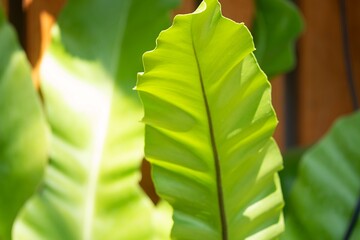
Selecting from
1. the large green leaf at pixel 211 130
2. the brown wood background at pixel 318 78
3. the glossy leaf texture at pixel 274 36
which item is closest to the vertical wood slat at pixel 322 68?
the brown wood background at pixel 318 78

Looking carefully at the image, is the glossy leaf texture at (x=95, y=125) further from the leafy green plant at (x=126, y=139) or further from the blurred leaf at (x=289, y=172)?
the blurred leaf at (x=289, y=172)

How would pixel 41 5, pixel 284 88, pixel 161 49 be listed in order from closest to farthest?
pixel 161 49
pixel 41 5
pixel 284 88

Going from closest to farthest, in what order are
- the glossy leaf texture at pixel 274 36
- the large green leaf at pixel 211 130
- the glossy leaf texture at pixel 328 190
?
the large green leaf at pixel 211 130 → the glossy leaf texture at pixel 328 190 → the glossy leaf texture at pixel 274 36

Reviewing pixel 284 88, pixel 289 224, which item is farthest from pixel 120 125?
pixel 284 88

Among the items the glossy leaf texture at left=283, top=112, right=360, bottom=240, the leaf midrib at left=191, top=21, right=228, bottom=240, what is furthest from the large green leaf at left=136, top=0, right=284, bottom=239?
the glossy leaf texture at left=283, top=112, right=360, bottom=240

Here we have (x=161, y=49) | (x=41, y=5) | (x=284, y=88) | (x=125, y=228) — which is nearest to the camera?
(x=161, y=49)

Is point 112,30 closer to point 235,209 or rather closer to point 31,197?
point 31,197

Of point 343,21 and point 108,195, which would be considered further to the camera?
point 343,21

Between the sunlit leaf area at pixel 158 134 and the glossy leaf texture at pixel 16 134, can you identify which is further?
the glossy leaf texture at pixel 16 134
